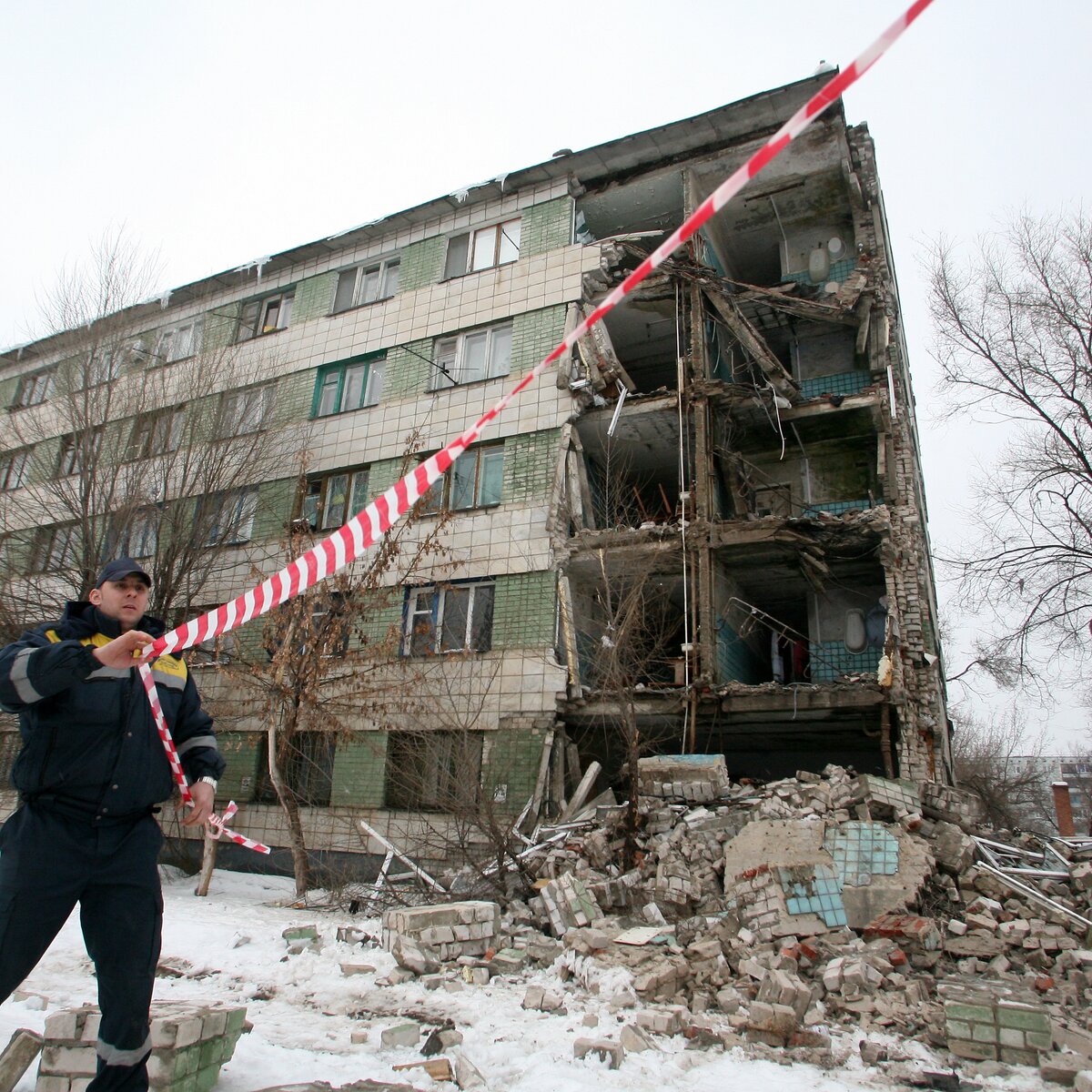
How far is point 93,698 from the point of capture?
3.38 m

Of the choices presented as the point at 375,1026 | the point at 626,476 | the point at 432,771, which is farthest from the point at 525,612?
the point at 375,1026

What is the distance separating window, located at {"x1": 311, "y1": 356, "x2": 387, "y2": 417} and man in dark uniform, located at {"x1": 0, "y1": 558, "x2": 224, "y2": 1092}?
15040mm

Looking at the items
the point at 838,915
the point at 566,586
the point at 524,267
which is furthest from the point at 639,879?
the point at 524,267

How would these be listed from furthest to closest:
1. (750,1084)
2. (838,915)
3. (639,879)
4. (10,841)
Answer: (639,879) < (838,915) < (750,1084) < (10,841)

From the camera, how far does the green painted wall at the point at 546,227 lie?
1691 cm

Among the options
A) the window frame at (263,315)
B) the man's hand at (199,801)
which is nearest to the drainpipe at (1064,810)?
the man's hand at (199,801)

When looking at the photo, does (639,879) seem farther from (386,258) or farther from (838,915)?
(386,258)

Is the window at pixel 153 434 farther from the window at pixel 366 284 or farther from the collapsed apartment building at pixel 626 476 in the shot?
the window at pixel 366 284

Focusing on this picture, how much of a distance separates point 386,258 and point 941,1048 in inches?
732

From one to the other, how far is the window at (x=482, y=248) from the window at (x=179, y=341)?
23.9ft

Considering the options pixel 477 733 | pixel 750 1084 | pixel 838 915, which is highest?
pixel 477 733

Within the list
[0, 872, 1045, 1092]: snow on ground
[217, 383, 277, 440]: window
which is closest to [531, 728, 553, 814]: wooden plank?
[0, 872, 1045, 1092]: snow on ground

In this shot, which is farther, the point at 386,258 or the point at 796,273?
the point at 386,258

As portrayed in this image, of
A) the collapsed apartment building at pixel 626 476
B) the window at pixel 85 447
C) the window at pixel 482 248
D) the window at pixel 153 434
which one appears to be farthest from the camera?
the window at pixel 482 248
